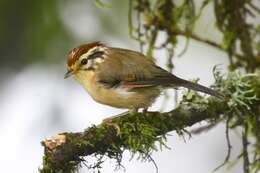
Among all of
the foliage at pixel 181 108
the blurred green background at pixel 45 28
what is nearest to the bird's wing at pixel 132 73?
the foliage at pixel 181 108

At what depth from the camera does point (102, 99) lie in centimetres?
381

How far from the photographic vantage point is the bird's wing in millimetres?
3725

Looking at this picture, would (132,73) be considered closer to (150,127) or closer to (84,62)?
(84,62)

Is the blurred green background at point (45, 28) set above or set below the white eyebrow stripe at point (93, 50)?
above

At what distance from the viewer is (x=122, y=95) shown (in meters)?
3.76

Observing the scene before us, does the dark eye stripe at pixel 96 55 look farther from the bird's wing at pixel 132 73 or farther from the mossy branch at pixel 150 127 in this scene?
the mossy branch at pixel 150 127

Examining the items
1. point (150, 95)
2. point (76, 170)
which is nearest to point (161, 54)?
point (150, 95)

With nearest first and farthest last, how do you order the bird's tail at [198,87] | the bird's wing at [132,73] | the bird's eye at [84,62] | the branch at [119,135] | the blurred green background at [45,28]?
1. the branch at [119,135]
2. the bird's tail at [198,87]
3. the bird's wing at [132,73]
4. the bird's eye at [84,62]
5. the blurred green background at [45,28]

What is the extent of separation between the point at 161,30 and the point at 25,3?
1.19 meters

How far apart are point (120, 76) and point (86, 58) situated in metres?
0.23

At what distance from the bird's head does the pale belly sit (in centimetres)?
8

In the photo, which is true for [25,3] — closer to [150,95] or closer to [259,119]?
[150,95]

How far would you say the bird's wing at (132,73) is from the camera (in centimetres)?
372

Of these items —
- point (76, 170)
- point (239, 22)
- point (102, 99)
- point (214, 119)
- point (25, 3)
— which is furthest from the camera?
point (25, 3)
